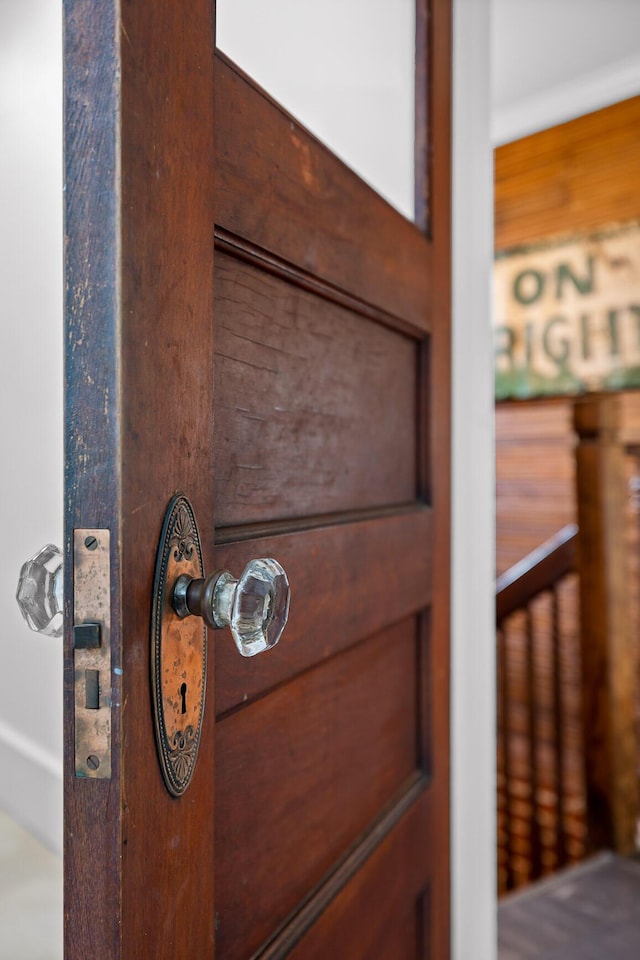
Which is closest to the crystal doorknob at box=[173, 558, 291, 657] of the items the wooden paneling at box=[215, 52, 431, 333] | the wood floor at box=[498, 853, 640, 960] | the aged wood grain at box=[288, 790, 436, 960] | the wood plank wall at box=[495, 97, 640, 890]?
the wooden paneling at box=[215, 52, 431, 333]

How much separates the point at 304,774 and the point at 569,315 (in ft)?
8.46

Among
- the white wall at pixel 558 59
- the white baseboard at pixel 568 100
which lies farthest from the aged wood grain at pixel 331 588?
the white baseboard at pixel 568 100

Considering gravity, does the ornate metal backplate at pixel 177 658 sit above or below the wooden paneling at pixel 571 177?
below

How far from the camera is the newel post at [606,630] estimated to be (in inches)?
72.6

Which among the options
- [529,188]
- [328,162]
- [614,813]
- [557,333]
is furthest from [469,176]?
[529,188]

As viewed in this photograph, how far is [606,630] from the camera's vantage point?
185 centimetres

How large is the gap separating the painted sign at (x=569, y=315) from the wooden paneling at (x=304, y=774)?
2.17m

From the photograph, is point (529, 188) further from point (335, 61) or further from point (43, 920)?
point (43, 920)

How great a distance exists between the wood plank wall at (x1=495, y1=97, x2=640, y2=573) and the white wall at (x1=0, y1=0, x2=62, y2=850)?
2.64 m

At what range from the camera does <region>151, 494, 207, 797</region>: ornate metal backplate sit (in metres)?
0.40

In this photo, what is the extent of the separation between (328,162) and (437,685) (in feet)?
2.13

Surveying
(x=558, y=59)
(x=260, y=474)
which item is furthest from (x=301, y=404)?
(x=558, y=59)

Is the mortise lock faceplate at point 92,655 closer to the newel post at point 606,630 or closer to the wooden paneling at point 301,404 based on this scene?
the wooden paneling at point 301,404

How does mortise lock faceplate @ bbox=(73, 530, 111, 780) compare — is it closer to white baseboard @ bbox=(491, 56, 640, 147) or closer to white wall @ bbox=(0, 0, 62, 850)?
white wall @ bbox=(0, 0, 62, 850)
